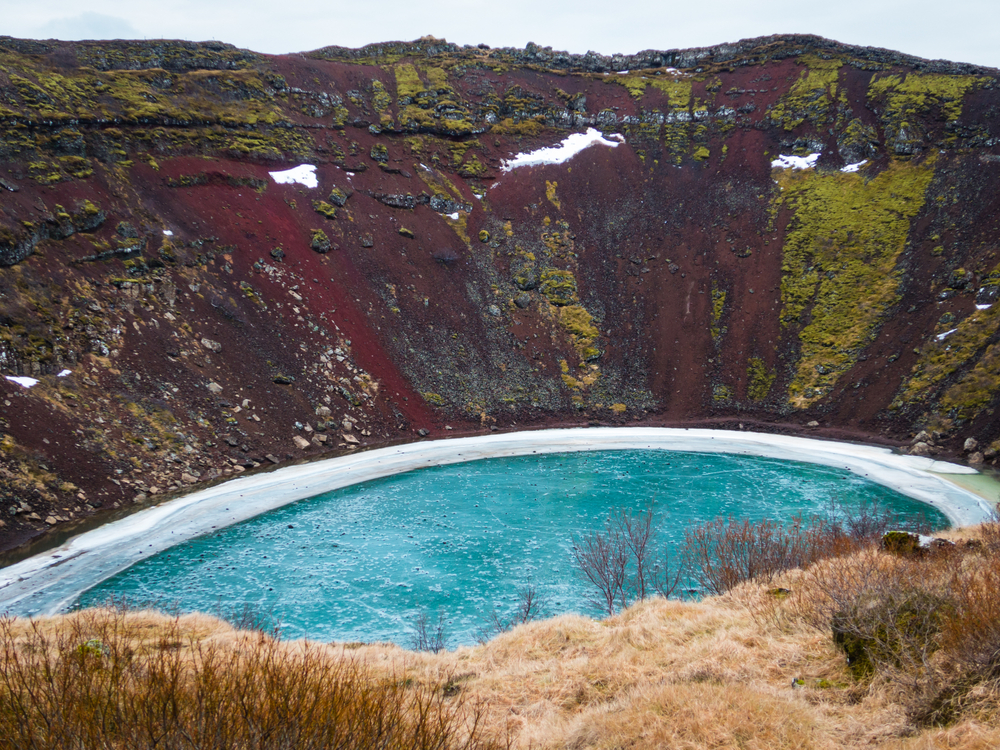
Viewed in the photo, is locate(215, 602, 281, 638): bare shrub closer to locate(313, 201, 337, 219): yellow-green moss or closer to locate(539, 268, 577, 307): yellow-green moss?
locate(313, 201, 337, 219): yellow-green moss

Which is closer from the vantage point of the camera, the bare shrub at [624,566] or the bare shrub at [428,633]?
the bare shrub at [428,633]

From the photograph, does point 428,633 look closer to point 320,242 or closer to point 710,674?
point 710,674

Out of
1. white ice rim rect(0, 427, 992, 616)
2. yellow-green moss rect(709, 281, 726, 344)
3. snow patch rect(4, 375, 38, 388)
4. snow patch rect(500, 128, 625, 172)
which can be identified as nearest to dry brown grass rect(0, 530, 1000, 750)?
white ice rim rect(0, 427, 992, 616)

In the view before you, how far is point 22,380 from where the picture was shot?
3447 cm

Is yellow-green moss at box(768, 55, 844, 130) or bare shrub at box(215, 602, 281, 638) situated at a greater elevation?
yellow-green moss at box(768, 55, 844, 130)

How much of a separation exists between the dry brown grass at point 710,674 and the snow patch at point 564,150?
6072cm

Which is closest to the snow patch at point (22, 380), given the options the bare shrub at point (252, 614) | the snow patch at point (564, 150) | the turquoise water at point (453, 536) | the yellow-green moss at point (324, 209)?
the turquoise water at point (453, 536)

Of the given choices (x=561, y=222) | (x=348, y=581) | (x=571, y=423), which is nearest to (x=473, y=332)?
(x=571, y=423)

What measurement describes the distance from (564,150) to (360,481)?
49537 mm

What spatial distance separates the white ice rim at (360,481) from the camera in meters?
27.4

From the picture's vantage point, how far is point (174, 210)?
49.7 metres

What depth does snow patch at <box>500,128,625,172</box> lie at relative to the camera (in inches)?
2758

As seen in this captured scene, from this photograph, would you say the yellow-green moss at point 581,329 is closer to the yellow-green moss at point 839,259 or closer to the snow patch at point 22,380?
the yellow-green moss at point 839,259

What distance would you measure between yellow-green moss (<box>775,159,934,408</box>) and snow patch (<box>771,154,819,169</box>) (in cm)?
141
